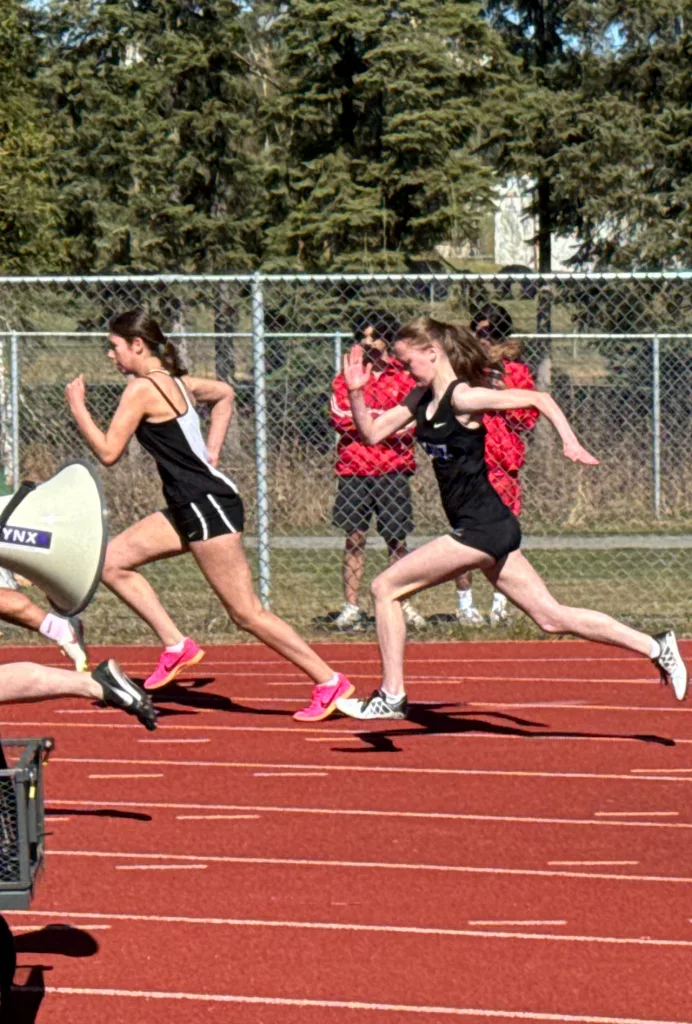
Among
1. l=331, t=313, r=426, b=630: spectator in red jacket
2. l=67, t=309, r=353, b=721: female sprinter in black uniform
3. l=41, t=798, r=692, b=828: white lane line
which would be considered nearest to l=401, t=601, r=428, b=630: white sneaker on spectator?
l=331, t=313, r=426, b=630: spectator in red jacket

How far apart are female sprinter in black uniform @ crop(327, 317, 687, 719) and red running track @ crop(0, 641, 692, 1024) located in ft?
1.61

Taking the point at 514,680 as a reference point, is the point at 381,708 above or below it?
above

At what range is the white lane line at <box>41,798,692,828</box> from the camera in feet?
23.3

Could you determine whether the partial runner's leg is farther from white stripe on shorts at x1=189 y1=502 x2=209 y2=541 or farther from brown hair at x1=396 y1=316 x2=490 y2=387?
white stripe on shorts at x1=189 y1=502 x2=209 y2=541

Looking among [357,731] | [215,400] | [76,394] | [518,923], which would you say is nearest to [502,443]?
[215,400]

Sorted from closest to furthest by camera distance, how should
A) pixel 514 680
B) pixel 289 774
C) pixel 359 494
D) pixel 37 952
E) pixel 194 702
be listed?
pixel 37 952, pixel 289 774, pixel 194 702, pixel 514 680, pixel 359 494

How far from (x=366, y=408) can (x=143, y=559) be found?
1.43 metres

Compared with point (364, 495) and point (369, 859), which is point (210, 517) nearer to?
point (369, 859)

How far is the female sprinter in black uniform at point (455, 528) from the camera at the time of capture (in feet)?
26.9

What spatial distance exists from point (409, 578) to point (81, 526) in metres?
3.81

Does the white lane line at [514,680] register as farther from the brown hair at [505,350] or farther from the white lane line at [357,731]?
the brown hair at [505,350]

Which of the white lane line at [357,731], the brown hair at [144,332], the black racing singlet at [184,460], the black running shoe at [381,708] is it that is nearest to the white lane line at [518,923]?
the black running shoe at [381,708]

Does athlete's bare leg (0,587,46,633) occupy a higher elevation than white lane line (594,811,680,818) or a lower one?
higher

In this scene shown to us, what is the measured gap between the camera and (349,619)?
12141mm
